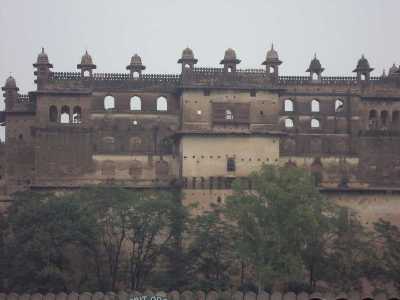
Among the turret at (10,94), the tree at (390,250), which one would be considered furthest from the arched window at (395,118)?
the turret at (10,94)

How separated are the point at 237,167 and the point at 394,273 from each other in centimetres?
1232

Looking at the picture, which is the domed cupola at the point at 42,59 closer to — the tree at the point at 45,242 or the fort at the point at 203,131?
the fort at the point at 203,131

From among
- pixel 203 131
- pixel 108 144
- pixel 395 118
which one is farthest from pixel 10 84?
pixel 395 118

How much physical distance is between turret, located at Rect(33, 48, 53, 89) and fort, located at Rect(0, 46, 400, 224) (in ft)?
0.20

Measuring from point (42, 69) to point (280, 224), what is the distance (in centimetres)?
1832

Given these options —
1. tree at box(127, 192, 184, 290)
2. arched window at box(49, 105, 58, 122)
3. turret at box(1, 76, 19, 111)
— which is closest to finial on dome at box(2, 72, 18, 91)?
turret at box(1, 76, 19, 111)

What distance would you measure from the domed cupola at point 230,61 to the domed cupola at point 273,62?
76.8 inches

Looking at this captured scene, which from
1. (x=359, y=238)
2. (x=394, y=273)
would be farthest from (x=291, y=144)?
(x=394, y=273)

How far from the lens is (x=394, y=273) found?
48781 millimetres

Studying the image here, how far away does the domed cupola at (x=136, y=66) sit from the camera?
5997 centimetres

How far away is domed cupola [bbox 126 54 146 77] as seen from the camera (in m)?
60.0

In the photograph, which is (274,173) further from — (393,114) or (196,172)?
(393,114)

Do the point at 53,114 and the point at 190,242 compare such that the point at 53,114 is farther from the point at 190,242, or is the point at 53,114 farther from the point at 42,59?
the point at 190,242

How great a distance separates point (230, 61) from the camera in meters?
58.9
